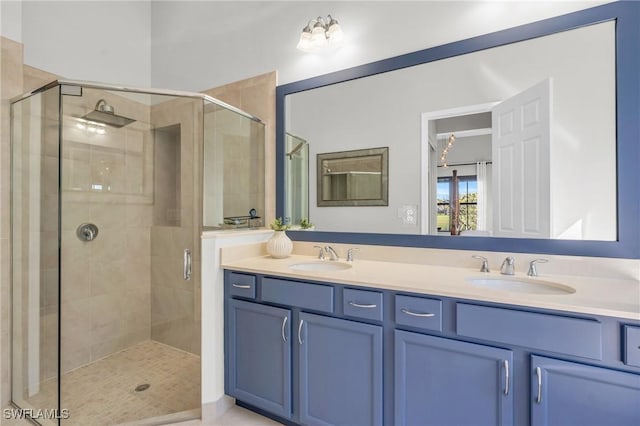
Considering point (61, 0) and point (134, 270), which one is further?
point (134, 270)

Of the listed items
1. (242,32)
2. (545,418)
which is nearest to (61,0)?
(242,32)

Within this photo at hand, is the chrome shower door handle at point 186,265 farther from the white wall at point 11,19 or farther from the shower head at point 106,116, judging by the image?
the white wall at point 11,19

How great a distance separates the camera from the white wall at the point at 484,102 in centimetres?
138

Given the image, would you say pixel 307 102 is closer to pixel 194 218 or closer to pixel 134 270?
pixel 194 218

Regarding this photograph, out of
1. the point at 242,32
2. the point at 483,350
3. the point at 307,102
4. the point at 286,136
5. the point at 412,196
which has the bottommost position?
the point at 483,350

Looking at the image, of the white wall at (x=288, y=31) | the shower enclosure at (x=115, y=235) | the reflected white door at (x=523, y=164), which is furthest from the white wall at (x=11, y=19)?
the reflected white door at (x=523, y=164)

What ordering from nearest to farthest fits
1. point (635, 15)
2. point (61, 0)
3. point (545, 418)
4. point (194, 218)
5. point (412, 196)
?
point (545, 418), point (635, 15), point (412, 196), point (194, 218), point (61, 0)

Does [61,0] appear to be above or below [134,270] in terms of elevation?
above

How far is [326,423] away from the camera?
1.45m

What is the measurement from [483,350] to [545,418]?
28 centimetres

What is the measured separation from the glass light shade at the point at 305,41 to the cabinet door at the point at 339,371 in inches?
71.1

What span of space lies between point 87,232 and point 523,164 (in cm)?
296

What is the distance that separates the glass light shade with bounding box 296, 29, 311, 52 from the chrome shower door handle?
1.70 metres

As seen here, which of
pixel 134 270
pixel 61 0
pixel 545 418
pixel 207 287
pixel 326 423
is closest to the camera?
pixel 545 418
